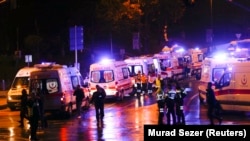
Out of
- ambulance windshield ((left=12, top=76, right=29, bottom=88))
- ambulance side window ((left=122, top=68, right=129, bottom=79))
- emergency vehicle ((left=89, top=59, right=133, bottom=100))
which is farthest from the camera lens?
ambulance side window ((left=122, top=68, right=129, bottom=79))

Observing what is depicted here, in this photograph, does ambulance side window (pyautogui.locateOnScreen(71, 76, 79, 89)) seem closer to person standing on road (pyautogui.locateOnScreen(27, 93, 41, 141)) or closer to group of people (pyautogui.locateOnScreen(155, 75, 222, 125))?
group of people (pyautogui.locateOnScreen(155, 75, 222, 125))

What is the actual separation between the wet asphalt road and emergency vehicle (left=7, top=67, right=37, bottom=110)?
2.71 ft

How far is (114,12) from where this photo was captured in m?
55.7

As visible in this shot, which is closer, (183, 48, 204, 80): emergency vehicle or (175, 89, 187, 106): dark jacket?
(175, 89, 187, 106): dark jacket

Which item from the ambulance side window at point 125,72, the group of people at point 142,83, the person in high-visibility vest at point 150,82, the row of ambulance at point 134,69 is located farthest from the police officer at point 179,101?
the person in high-visibility vest at point 150,82

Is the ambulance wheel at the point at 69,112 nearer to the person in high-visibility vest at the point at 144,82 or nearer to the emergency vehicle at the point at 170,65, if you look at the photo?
the person in high-visibility vest at the point at 144,82

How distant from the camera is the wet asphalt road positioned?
18812mm

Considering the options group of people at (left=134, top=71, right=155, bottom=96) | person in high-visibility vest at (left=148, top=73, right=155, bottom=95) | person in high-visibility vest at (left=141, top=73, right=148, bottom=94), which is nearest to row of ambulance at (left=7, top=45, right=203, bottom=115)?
person in high-visibility vest at (left=148, top=73, right=155, bottom=95)

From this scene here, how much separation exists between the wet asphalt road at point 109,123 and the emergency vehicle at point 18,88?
83 centimetres

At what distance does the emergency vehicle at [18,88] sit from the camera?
3195 cm

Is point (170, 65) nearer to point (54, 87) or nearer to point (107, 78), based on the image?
point (107, 78)

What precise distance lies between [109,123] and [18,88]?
11203 mm

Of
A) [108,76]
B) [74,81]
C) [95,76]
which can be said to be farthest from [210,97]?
[95,76]

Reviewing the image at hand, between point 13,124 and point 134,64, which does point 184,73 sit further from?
point 13,124
